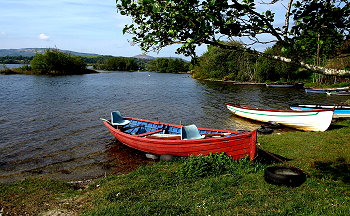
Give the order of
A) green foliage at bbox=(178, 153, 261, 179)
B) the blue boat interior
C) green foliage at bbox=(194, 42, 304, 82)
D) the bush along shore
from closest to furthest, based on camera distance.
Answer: green foliage at bbox=(178, 153, 261, 179) → the blue boat interior → green foliage at bbox=(194, 42, 304, 82) → the bush along shore

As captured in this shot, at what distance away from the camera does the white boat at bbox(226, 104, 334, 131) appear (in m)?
19.1

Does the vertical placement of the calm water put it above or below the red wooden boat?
below

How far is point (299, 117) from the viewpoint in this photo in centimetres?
2073

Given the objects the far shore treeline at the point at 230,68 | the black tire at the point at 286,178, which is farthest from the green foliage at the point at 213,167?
the far shore treeline at the point at 230,68

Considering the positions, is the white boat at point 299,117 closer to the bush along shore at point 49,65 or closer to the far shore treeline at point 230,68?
the far shore treeline at point 230,68

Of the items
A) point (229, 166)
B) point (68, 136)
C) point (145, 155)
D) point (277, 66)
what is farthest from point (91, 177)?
point (277, 66)

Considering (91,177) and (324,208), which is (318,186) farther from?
(91,177)

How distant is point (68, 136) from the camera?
19.8 metres

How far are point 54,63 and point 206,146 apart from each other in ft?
314

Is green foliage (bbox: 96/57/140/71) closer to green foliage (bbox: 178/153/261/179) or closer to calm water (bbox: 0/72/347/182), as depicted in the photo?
calm water (bbox: 0/72/347/182)

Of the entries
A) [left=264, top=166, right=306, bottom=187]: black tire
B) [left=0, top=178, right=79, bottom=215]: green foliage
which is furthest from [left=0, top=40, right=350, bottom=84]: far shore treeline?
[left=0, top=178, right=79, bottom=215]: green foliage

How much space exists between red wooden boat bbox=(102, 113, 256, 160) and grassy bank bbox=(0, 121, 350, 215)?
2.09ft

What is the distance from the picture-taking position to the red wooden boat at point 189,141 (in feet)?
38.7

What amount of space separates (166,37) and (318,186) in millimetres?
7189
